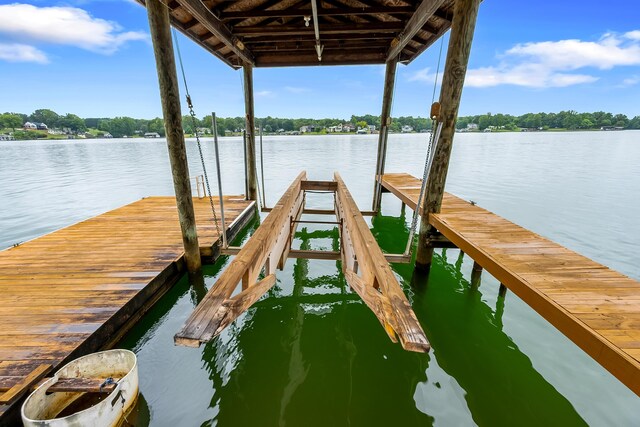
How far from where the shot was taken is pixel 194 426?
10.4ft

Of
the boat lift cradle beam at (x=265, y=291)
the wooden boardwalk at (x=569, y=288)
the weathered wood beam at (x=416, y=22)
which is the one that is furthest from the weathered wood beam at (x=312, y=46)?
the boat lift cradle beam at (x=265, y=291)

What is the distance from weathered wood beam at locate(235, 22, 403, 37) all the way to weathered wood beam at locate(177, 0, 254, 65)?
0.29 metres

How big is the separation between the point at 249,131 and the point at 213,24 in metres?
4.12

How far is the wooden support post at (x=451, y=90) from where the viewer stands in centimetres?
432

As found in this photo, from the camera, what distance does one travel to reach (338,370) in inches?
153

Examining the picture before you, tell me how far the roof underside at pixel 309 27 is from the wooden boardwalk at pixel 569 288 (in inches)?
161

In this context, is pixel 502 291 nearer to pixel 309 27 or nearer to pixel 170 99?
pixel 170 99

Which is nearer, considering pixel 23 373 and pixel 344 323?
pixel 23 373

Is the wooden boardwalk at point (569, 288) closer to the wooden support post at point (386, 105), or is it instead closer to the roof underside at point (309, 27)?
the roof underside at point (309, 27)

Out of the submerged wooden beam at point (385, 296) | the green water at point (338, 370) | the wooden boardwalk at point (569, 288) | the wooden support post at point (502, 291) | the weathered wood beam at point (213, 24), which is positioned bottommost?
the green water at point (338, 370)

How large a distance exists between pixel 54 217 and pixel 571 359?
53.7ft

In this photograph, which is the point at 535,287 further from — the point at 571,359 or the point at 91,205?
the point at 91,205

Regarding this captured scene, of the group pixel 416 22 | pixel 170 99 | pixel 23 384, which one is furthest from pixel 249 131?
pixel 23 384

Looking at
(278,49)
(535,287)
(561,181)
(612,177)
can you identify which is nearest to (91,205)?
(278,49)
